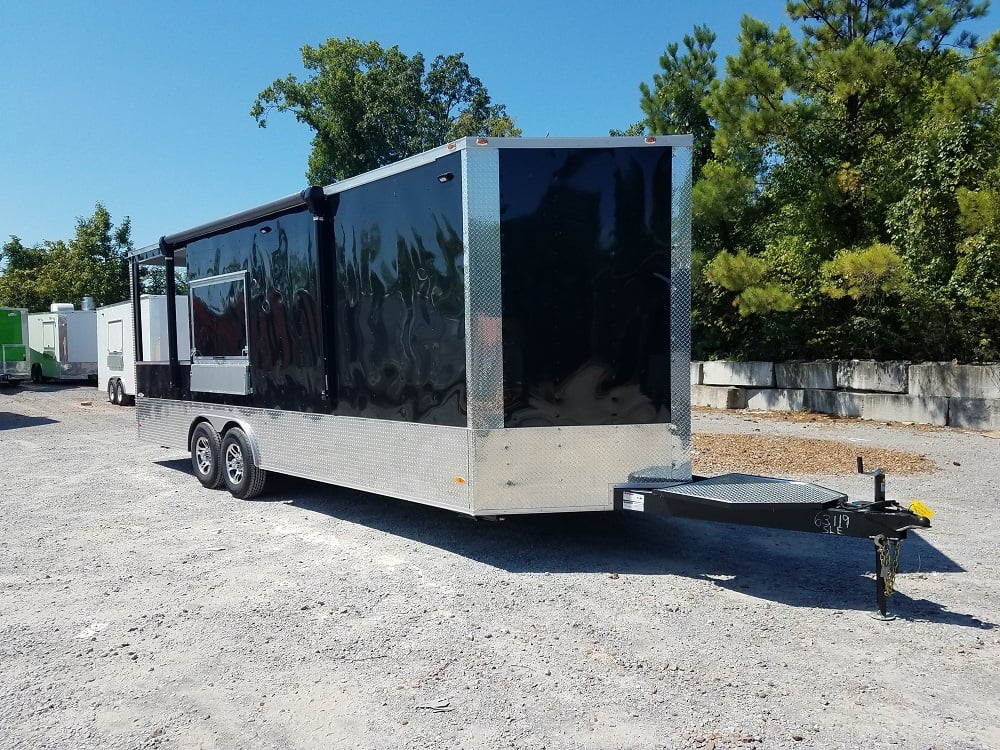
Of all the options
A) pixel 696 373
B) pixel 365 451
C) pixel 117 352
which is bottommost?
pixel 365 451

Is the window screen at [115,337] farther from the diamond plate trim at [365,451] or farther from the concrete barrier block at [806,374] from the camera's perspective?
the concrete barrier block at [806,374]

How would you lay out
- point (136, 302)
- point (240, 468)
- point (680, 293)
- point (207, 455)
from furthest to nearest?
point (136, 302) < point (207, 455) < point (240, 468) < point (680, 293)

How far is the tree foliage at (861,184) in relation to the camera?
Result: 13.1 meters

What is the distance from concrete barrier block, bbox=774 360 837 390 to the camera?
50.2 feet

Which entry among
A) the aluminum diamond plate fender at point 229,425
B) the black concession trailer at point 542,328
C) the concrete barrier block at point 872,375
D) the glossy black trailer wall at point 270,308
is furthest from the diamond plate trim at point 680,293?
the concrete barrier block at point 872,375

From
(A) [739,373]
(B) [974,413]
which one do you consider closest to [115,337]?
(A) [739,373]

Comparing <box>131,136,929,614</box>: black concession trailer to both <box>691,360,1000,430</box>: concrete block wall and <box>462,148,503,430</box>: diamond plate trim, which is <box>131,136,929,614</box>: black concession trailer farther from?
<box>691,360,1000,430</box>: concrete block wall

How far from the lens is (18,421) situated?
650 inches

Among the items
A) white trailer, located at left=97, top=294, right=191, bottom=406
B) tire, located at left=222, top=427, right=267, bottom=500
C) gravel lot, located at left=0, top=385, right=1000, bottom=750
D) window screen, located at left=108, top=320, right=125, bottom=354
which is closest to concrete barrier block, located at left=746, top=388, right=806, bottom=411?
gravel lot, located at left=0, top=385, right=1000, bottom=750

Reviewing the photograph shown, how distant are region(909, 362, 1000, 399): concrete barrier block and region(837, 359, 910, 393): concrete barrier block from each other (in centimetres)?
20

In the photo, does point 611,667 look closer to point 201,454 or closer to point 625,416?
point 625,416

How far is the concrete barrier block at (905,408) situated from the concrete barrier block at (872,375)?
0.55 ft

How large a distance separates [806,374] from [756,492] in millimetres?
11826

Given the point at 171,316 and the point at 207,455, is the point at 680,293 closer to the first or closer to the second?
the point at 207,455
